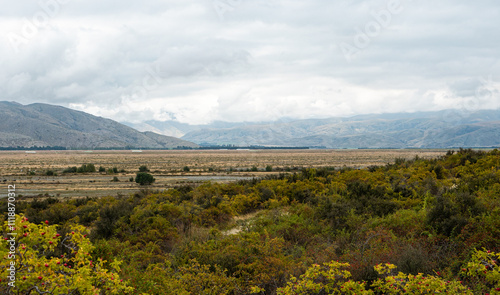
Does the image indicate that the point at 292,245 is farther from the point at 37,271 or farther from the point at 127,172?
the point at 127,172

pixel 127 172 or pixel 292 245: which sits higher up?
pixel 292 245

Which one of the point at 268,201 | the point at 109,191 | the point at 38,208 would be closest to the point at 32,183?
the point at 109,191

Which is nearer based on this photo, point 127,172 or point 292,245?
point 292,245

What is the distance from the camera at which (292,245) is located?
1070 centimetres

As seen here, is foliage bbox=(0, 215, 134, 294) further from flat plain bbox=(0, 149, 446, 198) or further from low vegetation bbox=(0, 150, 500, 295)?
flat plain bbox=(0, 149, 446, 198)

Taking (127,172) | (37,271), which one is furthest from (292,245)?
(127,172)

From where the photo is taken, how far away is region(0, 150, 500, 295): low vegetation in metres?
5.50

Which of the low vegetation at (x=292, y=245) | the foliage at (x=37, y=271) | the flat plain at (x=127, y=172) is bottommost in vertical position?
the flat plain at (x=127, y=172)

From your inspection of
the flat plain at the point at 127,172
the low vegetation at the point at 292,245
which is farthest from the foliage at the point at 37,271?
the flat plain at the point at 127,172

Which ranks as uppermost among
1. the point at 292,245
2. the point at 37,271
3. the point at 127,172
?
the point at 37,271

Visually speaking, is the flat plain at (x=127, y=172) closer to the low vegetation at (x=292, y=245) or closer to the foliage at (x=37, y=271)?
the low vegetation at (x=292, y=245)

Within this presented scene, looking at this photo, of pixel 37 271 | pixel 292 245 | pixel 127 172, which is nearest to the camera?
pixel 37 271

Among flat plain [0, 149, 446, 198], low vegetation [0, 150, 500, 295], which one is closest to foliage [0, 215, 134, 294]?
low vegetation [0, 150, 500, 295]

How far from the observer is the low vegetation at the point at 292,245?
18.1 feet
